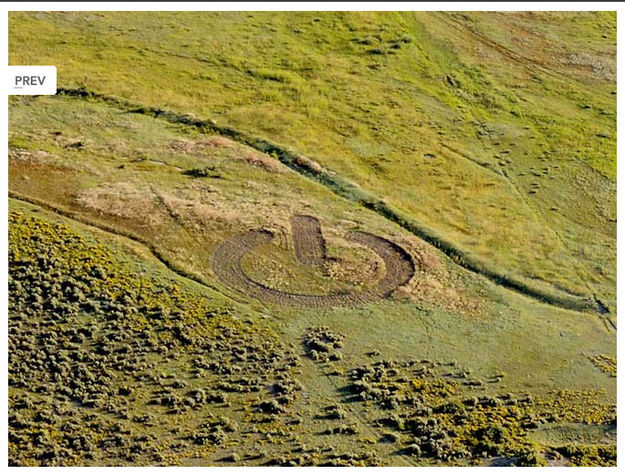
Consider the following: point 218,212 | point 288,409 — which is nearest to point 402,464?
point 288,409

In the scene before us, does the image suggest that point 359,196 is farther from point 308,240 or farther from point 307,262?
point 307,262

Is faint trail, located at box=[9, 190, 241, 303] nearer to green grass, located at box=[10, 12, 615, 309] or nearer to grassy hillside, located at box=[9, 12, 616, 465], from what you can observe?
grassy hillside, located at box=[9, 12, 616, 465]

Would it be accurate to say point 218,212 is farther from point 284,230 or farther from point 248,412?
point 248,412

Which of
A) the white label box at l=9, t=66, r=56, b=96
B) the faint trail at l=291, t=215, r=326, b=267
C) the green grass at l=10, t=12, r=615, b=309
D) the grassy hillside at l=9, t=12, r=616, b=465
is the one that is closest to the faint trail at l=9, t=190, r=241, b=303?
the grassy hillside at l=9, t=12, r=616, b=465

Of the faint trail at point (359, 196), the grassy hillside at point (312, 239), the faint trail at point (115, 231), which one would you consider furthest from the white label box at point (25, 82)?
the faint trail at point (359, 196)

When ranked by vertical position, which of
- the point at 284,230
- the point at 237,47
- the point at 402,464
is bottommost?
the point at 402,464
